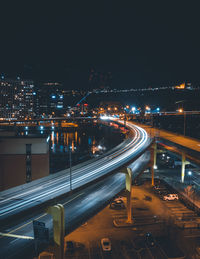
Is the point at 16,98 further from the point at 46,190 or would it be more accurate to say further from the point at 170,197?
the point at 46,190

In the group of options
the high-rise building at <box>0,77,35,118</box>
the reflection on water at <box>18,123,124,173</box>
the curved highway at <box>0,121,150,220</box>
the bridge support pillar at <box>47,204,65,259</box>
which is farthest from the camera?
the high-rise building at <box>0,77,35,118</box>

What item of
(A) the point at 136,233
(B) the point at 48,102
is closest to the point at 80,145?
(A) the point at 136,233

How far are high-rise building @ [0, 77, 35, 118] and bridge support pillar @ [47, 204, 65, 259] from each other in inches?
2929

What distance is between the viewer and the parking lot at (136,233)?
28.2 feet

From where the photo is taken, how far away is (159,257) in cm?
835

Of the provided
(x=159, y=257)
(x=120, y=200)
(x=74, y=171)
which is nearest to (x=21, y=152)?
(x=74, y=171)

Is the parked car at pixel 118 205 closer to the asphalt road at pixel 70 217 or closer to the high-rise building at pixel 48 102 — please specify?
the asphalt road at pixel 70 217

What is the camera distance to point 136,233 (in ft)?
32.5

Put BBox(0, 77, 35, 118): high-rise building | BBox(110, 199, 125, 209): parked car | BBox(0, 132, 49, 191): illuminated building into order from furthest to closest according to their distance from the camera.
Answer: BBox(0, 77, 35, 118): high-rise building < BBox(0, 132, 49, 191): illuminated building < BBox(110, 199, 125, 209): parked car

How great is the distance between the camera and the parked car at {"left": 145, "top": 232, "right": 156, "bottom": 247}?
8.97 meters

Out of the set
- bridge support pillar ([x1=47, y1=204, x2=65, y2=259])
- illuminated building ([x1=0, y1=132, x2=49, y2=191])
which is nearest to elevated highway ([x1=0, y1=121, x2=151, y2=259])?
bridge support pillar ([x1=47, y1=204, x2=65, y2=259])

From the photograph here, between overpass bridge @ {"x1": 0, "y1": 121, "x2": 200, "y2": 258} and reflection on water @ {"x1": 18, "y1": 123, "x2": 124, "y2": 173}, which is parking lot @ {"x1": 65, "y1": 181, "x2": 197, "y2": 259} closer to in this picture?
overpass bridge @ {"x1": 0, "y1": 121, "x2": 200, "y2": 258}

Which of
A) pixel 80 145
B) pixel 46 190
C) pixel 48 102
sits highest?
pixel 48 102

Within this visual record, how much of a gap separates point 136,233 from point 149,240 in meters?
0.88
